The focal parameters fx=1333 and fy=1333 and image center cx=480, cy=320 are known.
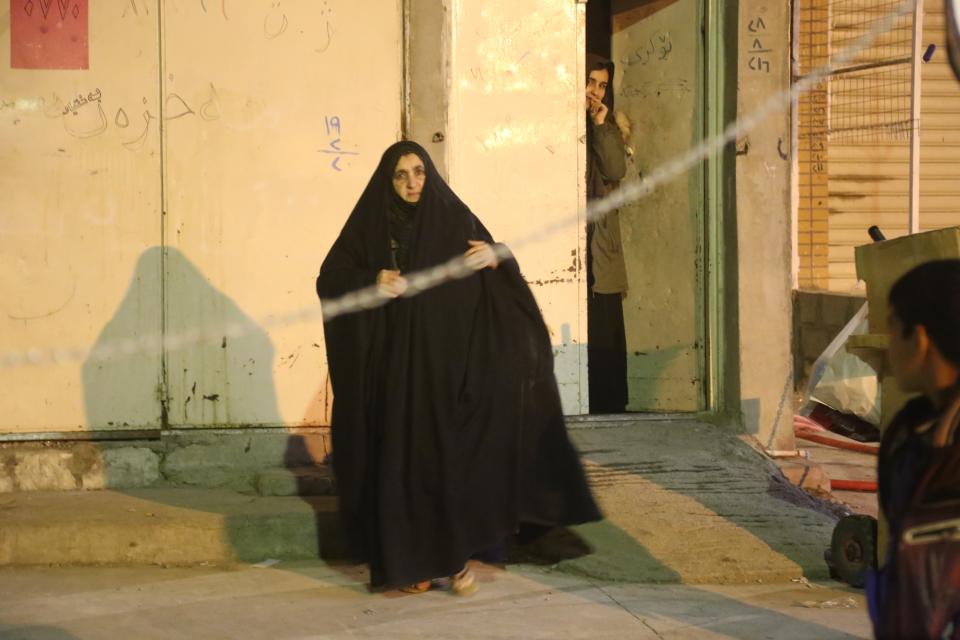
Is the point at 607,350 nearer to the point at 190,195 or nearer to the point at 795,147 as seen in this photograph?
the point at 190,195

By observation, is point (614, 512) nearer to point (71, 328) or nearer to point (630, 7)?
point (71, 328)

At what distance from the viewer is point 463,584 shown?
209 inches

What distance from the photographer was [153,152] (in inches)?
268

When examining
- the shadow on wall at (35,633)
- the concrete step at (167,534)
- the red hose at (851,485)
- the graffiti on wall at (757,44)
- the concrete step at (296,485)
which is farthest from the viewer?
the red hose at (851,485)

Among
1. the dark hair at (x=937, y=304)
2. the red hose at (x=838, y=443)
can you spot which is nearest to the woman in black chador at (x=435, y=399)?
the dark hair at (x=937, y=304)

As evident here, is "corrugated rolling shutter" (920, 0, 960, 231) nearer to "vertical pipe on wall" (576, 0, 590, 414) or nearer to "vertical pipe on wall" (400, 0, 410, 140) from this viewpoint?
"vertical pipe on wall" (576, 0, 590, 414)

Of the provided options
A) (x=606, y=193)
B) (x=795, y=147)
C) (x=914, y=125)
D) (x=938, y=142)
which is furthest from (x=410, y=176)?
(x=938, y=142)

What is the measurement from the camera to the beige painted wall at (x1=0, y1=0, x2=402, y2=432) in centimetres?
674

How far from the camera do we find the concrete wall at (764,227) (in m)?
7.34

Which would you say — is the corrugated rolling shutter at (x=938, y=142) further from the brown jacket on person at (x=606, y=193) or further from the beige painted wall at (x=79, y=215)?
the beige painted wall at (x=79, y=215)

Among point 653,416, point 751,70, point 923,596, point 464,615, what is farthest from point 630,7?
point 923,596

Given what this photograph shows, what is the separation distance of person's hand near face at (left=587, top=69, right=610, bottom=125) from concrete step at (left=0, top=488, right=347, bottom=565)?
116 inches

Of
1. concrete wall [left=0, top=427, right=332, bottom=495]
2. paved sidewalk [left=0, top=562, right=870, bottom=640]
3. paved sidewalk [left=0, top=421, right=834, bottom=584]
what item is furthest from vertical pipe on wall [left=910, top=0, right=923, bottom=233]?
concrete wall [left=0, top=427, right=332, bottom=495]

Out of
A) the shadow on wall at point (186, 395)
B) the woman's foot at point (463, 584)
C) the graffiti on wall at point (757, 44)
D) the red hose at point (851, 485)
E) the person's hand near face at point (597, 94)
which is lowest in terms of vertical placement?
the woman's foot at point (463, 584)
